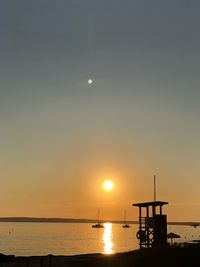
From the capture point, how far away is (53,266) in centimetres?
3170

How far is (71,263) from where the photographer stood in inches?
1184

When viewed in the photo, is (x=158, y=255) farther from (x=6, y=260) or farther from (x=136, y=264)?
(x=6, y=260)

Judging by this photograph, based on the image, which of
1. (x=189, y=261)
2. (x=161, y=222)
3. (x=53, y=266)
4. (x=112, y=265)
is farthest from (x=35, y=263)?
(x=161, y=222)

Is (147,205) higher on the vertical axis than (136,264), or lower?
higher

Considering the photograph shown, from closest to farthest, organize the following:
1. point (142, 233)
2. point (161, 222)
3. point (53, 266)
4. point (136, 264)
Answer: point (136, 264) → point (53, 266) → point (161, 222) → point (142, 233)

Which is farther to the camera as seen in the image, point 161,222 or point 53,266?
point 161,222

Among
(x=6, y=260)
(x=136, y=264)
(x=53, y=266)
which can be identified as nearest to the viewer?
(x=136, y=264)

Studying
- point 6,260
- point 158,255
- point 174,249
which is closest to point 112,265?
point 158,255

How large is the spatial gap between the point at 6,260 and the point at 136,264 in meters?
13.1

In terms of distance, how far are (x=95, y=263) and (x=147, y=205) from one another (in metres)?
18.5

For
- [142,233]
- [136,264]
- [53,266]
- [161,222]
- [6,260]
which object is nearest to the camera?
[136,264]

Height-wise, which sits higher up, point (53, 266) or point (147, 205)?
point (147, 205)

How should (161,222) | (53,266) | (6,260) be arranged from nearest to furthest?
(53,266)
(6,260)
(161,222)

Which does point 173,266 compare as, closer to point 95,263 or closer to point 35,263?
point 95,263
